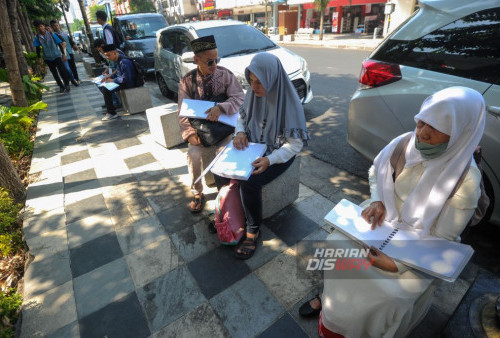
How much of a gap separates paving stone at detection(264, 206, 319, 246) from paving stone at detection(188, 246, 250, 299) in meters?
0.50

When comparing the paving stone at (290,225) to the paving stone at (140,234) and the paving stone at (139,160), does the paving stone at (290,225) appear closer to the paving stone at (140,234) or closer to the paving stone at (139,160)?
the paving stone at (140,234)

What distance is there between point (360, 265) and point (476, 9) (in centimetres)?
220

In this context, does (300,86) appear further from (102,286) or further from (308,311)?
(102,286)

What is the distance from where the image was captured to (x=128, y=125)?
596cm

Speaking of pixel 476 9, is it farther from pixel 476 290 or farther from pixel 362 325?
pixel 362 325

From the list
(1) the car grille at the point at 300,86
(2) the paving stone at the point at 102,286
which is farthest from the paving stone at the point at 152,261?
(1) the car grille at the point at 300,86

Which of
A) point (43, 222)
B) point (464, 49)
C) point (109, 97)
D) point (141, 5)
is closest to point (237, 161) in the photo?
point (464, 49)

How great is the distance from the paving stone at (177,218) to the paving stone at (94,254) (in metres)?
0.49

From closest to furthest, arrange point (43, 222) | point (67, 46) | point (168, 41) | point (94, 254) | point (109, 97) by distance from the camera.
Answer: point (94, 254) → point (43, 222) → point (109, 97) → point (168, 41) → point (67, 46)

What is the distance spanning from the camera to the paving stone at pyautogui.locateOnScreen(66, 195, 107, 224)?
10.5 ft

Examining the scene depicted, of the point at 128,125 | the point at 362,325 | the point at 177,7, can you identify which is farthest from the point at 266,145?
the point at 177,7

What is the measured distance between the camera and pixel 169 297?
7.04 feet

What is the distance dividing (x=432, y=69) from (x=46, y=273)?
375 centimetres

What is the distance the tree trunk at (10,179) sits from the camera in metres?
3.44
